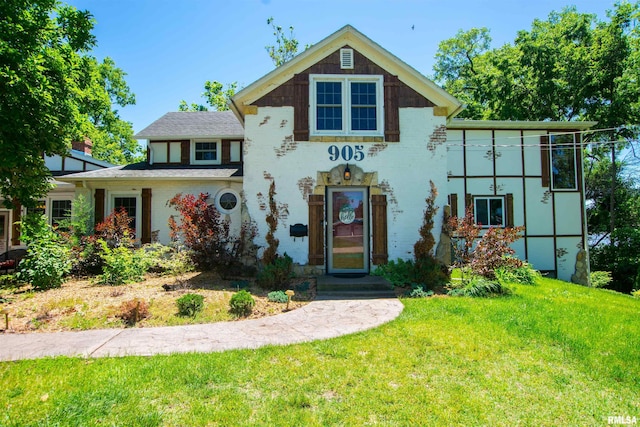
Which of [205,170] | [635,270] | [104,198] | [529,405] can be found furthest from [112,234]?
[635,270]

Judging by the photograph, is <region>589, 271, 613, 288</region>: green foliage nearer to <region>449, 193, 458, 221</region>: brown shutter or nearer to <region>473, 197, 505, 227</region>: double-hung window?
<region>473, 197, 505, 227</region>: double-hung window

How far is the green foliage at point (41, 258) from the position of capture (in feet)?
27.6

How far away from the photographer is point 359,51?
32.9ft

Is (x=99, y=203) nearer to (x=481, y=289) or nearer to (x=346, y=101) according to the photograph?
(x=346, y=101)

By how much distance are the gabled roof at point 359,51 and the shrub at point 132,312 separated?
591 cm

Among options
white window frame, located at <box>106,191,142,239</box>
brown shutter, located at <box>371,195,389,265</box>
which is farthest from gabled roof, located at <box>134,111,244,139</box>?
brown shutter, located at <box>371,195,389,265</box>

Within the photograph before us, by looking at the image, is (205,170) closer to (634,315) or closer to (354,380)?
(354,380)

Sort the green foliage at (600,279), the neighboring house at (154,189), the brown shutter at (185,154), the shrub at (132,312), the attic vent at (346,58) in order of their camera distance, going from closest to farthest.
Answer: the shrub at (132,312) < the attic vent at (346,58) < the neighboring house at (154,189) < the brown shutter at (185,154) < the green foliage at (600,279)

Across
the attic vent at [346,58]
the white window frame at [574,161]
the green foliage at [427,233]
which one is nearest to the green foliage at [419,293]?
the green foliage at [427,233]

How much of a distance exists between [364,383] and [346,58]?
28.7ft

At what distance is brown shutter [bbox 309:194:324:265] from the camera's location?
31.7 ft

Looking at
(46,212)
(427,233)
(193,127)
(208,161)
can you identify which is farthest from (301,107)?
(46,212)

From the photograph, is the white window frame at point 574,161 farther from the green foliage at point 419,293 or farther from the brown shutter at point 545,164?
the green foliage at point 419,293

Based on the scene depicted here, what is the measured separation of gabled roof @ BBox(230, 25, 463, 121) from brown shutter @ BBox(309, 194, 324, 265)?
130 inches
